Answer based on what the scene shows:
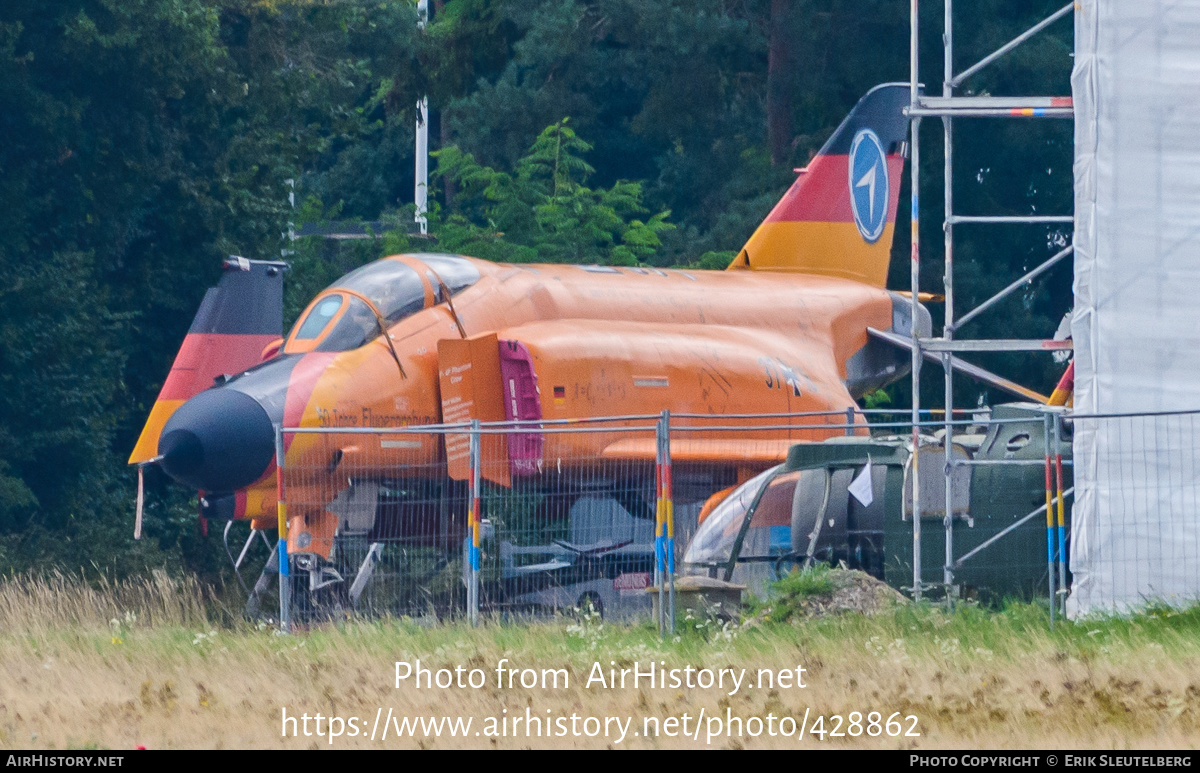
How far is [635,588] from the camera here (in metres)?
12.3

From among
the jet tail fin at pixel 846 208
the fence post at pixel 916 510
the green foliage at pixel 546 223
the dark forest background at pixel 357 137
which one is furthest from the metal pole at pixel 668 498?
the green foliage at pixel 546 223

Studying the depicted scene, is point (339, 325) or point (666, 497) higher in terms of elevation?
point (339, 325)

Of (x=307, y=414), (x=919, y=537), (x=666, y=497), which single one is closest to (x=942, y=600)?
(x=919, y=537)

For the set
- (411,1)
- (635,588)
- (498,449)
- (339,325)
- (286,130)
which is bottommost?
(635,588)

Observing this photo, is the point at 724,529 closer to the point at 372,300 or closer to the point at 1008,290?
the point at 1008,290

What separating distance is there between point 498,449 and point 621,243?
1557 cm

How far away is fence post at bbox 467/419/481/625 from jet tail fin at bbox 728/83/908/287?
1012 centimetres

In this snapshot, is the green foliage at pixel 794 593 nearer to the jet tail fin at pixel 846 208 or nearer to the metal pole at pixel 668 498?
the metal pole at pixel 668 498

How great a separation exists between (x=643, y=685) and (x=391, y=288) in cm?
789

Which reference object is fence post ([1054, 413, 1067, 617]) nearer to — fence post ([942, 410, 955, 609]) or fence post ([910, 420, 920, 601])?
fence post ([942, 410, 955, 609])

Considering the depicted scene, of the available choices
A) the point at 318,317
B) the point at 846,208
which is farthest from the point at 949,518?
the point at 846,208
